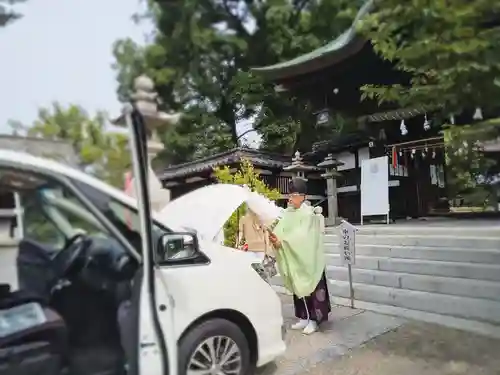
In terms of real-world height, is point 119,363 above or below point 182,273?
below

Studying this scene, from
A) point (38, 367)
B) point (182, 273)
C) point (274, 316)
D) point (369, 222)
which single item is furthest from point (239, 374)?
point (369, 222)

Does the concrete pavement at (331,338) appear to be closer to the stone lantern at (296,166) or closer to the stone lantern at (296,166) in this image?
the stone lantern at (296,166)

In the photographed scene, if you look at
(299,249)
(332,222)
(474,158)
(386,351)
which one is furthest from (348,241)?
(332,222)

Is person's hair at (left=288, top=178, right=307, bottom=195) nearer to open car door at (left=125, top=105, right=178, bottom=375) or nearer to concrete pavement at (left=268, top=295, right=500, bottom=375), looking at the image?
concrete pavement at (left=268, top=295, right=500, bottom=375)

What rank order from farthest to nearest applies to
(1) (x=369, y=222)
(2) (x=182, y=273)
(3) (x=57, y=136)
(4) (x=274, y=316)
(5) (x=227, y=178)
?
(1) (x=369, y=222) < (5) (x=227, y=178) < (4) (x=274, y=316) < (2) (x=182, y=273) < (3) (x=57, y=136)

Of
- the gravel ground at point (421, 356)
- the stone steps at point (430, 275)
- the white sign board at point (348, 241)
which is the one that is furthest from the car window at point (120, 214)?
the stone steps at point (430, 275)

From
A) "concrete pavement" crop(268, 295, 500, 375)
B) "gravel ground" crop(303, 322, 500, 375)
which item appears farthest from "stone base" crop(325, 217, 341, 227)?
"gravel ground" crop(303, 322, 500, 375)

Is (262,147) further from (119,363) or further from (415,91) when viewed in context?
(119,363)

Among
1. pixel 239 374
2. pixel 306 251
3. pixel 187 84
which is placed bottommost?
pixel 239 374
